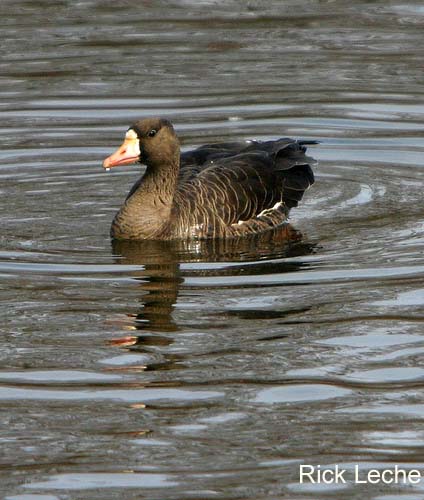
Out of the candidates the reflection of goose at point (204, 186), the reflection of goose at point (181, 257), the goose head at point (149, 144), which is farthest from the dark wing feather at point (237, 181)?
the goose head at point (149, 144)

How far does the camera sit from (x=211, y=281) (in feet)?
36.5

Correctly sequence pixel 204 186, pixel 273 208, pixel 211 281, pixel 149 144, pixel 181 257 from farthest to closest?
1. pixel 273 208
2. pixel 204 186
3. pixel 149 144
4. pixel 181 257
5. pixel 211 281

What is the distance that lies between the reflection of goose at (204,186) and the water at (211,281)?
9.3 inches

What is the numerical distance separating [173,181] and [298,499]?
5914 millimetres

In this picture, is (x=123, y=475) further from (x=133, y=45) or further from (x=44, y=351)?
(x=133, y=45)

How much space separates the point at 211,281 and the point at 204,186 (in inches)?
80.2

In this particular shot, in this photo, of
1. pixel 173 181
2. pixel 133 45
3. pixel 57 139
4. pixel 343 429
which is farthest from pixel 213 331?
pixel 133 45

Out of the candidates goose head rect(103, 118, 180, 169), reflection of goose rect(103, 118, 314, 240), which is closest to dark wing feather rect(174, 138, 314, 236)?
reflection of goose rect(103, 118, 314, 240)

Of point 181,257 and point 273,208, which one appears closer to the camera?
point 181,257

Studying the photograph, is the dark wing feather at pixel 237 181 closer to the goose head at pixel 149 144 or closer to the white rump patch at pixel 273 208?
the white rump patch at pixel 273 208

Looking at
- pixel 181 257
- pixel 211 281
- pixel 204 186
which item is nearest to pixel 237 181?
pixel 204 186

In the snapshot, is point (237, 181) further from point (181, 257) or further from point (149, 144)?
point (181, 257)

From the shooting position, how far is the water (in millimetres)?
7926

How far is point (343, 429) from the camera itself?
26.8 feet
